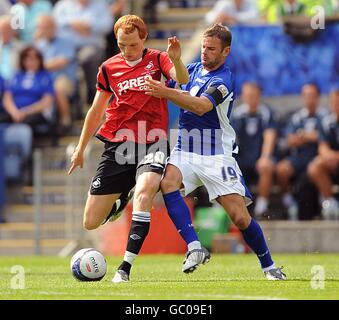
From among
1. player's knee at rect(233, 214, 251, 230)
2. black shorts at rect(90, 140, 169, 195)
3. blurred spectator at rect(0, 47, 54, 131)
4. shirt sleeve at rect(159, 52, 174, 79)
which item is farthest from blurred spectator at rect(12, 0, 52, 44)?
player's knee at rect(233, 214, 251, 230)

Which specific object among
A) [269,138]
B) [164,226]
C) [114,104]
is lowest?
[164,226]

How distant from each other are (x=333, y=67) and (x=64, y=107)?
15.0 ft

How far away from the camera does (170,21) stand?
846 inches

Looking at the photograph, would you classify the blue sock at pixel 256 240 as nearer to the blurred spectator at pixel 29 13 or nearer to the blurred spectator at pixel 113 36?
the blurred spectator at pixel 113 36

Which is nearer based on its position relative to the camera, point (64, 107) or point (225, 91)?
point (225, 91)

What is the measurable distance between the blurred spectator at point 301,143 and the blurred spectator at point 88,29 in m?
3.83

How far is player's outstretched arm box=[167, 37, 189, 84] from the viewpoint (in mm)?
9742

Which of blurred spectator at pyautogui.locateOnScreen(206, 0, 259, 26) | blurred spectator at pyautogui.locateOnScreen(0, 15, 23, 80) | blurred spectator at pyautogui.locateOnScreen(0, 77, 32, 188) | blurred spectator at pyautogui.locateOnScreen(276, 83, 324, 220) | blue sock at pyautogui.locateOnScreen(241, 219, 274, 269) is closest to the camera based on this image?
blue sock at pyautogui.locateOnScreen(241, 219, 274, 269)

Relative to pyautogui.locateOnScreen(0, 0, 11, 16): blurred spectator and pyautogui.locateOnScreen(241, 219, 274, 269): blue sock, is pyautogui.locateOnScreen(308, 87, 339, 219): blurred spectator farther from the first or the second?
pyautogui.locateOnScreen(241, 219, 274, 269): blue sock

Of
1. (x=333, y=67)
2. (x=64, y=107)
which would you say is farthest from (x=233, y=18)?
(x=64, y=107)

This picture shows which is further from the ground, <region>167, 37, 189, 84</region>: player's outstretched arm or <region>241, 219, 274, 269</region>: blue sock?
<region>167, 37, 189, 84</region>: player's outstretched arm

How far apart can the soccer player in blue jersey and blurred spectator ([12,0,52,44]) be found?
10341mm

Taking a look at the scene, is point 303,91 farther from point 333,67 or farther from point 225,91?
point 225,91
